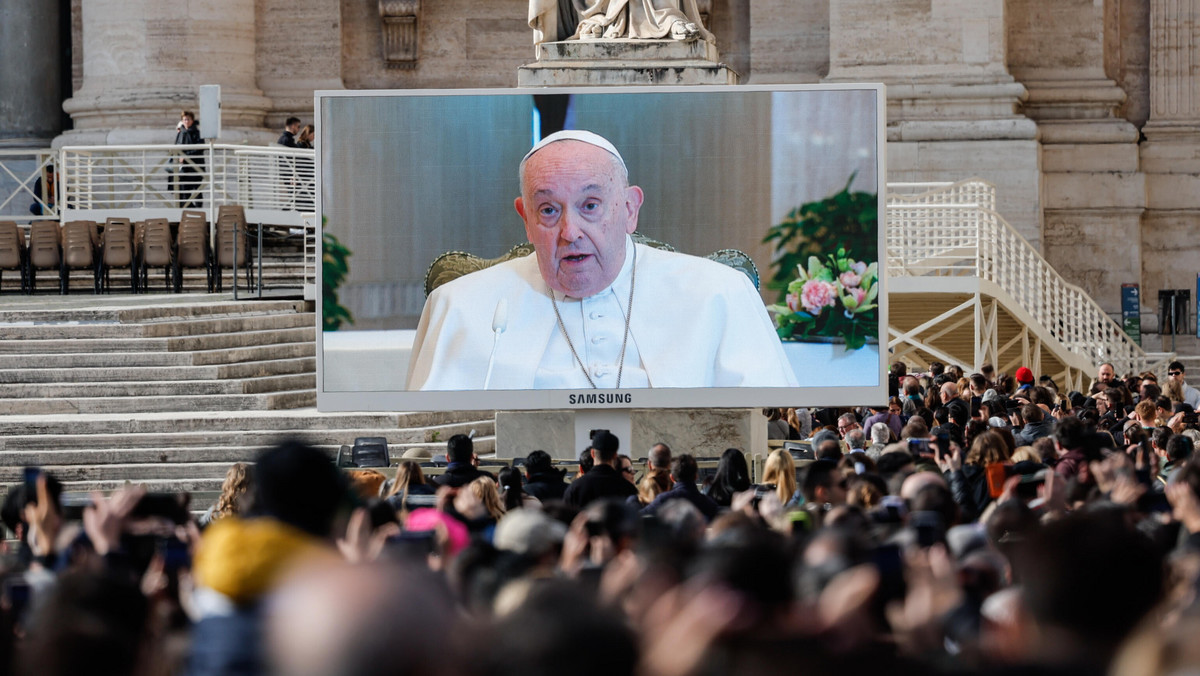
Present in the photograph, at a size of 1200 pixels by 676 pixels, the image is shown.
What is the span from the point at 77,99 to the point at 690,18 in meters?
12.1

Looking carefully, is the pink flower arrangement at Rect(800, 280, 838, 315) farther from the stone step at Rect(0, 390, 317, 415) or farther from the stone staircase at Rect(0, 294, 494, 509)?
the stone step at Rect(0, 390, 317, 415)

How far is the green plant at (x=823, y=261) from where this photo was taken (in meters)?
13.2

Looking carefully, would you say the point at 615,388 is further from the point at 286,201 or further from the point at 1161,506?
the point at 286,201

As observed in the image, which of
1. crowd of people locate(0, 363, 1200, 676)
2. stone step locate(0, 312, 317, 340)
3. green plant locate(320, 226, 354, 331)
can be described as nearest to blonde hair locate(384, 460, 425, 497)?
crowd of people locate(0, 363, 1200, 676)

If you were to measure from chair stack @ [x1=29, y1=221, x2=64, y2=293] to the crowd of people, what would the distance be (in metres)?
13.5

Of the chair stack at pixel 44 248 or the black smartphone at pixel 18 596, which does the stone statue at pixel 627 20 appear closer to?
the chair stack at pixel 44 248

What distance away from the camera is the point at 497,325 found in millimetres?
13031

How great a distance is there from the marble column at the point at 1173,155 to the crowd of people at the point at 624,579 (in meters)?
16.0

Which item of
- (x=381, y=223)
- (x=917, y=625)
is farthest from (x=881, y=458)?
(x=381, y=223)

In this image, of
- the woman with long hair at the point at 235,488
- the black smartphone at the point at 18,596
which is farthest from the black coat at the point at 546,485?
the black smartphone at the point at 18,596

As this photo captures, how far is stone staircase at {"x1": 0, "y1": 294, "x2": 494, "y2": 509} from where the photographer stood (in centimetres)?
1471

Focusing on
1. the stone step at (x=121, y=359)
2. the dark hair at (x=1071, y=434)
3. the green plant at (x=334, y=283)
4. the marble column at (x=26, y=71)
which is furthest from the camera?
the marble column at (x=26, y=71)

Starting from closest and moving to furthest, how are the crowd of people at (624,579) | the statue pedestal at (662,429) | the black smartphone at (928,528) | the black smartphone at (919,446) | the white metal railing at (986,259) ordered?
the crowd of people at (624,579) → the black smartphone at (928,528) → the black smartphone at (919,446) → the statue pedestal at (662,429) → the white metal railing at (986,259)

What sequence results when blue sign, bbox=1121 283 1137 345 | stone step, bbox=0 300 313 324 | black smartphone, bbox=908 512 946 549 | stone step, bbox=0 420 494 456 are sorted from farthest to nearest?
1. blue sign, bbox=1121 283 1137 345
2. stone step, bbox=0 300 313 324
3. stone step, bbox=0 420 494 456
4. black smartphone, bbox=908 512 946 549
